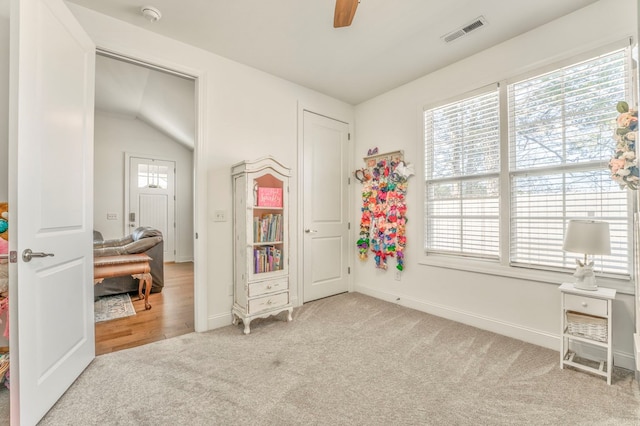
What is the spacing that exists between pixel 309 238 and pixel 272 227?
2.76ft

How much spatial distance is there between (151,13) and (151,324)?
111 inches

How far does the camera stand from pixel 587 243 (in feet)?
6.35

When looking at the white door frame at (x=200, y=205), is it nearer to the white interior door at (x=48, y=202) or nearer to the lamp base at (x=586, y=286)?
the white interior door at (x=48, y=202)

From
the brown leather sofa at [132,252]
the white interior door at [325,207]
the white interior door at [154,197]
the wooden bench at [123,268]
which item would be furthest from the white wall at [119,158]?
the white interior door at [325,207]

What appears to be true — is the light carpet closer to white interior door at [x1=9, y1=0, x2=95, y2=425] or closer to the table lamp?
white interior door at [x1=9, y1=0, x2=95, y2=425]

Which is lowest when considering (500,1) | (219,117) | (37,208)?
(37,208)

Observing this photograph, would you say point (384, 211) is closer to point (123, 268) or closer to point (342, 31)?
point (342, 31)

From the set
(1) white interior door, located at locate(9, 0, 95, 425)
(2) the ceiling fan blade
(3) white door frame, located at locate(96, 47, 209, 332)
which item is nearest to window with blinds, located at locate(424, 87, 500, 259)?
(2) the ceiling fan blade

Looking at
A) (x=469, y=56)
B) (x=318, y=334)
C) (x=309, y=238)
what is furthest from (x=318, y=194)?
(x=469, y=56)

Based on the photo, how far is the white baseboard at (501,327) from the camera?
2080 mm

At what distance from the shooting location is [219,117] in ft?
9.46

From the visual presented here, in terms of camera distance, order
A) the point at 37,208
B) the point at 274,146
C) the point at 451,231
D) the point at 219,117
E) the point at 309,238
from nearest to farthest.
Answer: the point at 37,208, the point at 219,117, the point at 451,231, the point at 274,146, the point at 309,238

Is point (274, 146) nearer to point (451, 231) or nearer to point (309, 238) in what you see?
point (309, 238)

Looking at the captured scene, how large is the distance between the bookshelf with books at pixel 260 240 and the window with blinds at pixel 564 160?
2205mm
